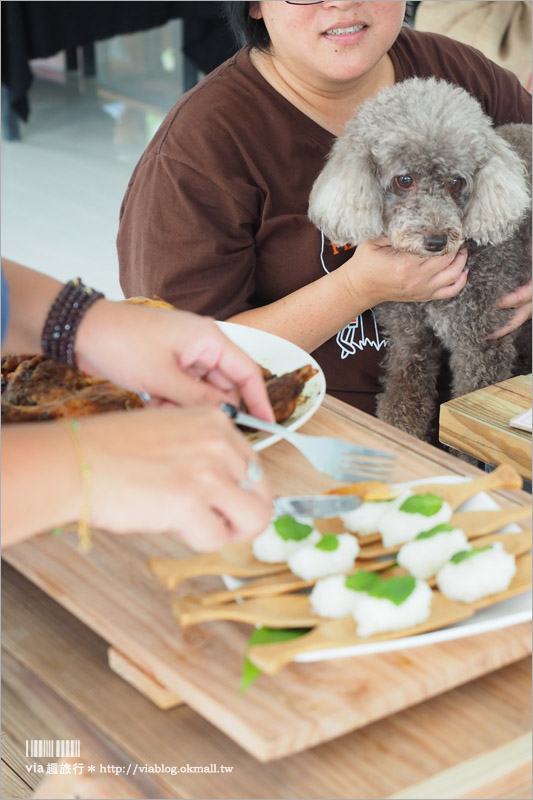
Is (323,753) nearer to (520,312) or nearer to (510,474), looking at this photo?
(510,474)

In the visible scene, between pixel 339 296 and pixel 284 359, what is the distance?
0.37m

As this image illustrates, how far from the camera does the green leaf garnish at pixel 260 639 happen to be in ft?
1.91

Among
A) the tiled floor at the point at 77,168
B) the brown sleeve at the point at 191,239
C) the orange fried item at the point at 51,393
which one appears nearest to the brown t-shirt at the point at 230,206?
the brown sleeve at the point at 191,239

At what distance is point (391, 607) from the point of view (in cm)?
61

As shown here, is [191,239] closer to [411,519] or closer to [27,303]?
[27,303]

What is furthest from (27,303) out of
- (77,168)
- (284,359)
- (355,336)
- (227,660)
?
(77,168)

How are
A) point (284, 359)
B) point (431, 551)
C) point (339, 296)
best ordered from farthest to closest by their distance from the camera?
point (339, 296) < point (284, 359) < point (431, 551)

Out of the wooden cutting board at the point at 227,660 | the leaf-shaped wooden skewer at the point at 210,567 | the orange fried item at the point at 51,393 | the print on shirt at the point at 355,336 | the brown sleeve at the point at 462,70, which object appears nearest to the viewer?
the wooden cutting board at the point at 227,660

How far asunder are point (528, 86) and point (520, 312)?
1115 mm

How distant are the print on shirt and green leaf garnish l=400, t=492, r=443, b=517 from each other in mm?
758

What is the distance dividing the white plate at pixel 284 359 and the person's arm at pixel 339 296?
30 cm

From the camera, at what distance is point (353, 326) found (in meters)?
1.52

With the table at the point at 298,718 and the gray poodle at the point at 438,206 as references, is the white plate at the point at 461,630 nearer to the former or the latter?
the table at the point at 298,718

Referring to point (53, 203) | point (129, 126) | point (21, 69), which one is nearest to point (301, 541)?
point (53, 203)
